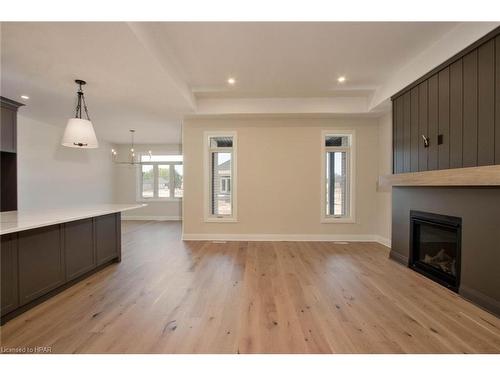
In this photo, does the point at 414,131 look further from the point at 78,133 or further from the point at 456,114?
the point at 78,133

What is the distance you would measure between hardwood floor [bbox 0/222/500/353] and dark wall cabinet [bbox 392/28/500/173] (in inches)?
60.9

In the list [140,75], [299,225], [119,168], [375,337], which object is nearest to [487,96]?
[375,337]

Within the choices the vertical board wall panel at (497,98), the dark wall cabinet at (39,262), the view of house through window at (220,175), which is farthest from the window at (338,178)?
the dark wall cabinet at (39,262)

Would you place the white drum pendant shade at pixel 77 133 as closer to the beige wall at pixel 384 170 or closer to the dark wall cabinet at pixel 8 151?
the dark wall cabinet at pixel 8 151

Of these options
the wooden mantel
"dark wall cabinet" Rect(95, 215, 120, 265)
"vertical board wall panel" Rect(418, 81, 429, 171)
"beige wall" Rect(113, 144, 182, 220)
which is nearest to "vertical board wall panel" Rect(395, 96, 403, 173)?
the wooden mantel

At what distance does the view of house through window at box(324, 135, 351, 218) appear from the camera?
5109 mm

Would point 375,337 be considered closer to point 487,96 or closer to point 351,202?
point 487,96

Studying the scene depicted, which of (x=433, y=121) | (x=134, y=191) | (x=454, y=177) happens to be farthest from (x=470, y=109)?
(x=134, y=191)

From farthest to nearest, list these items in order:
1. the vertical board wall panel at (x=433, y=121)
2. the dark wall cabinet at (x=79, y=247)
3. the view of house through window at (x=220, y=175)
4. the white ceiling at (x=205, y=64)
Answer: the view of house through window at (x=220, y=175)
the vertical board wall panel at (x=433, y=121)
the dark wall cabinet at (x=79, y=247)
the white ceiling at (x=205, y=64)

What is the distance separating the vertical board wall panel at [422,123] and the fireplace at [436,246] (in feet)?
2.32

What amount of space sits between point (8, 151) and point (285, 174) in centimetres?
483

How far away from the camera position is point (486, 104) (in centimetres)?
227

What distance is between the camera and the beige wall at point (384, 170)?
4.54 metres

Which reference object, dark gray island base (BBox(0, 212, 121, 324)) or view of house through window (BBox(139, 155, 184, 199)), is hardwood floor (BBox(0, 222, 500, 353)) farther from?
view of house through window (BBox(139, 155, 184, 199))
